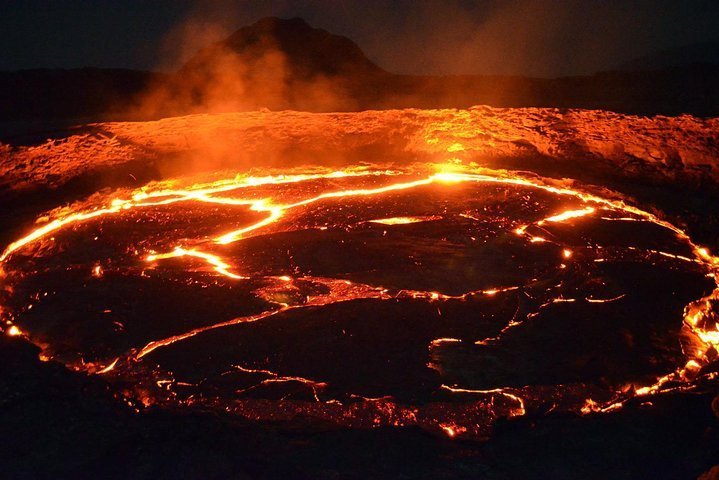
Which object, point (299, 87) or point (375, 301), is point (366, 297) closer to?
point (375, 301)

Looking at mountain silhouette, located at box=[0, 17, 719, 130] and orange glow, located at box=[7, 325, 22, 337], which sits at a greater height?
mountain silhouette, located at box=[0, 17, 719, 130]

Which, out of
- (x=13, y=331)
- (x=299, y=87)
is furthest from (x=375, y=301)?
(x=299, y=87)

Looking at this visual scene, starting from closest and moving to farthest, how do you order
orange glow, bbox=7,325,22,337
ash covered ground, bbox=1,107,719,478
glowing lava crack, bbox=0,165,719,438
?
ash covered ground, bbox=1,107,719,478 < glowing lava crack, bbox=0,165,719,438 < orange glow, bbox=7,325,22,337

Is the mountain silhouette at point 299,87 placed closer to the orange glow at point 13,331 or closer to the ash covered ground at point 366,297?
the ash covered ground at point 366,297

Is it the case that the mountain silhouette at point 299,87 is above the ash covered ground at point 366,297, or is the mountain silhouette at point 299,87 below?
above

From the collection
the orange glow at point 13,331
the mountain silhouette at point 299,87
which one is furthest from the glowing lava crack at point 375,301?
the mountain silhouette at point 299,87

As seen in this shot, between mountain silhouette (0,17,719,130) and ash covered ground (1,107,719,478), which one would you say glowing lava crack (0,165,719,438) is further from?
mountain silhouette (0,17,719,130)

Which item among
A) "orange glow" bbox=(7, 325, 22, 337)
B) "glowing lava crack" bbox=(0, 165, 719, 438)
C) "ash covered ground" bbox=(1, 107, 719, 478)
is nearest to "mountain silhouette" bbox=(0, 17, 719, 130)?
"ash covered ground" bbox=(1, 107, 719, 478)
